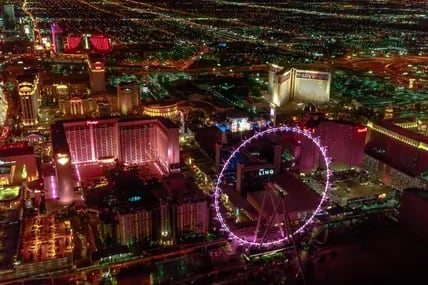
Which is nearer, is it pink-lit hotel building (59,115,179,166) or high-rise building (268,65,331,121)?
pink-lit hotel building (59,115,179,166)

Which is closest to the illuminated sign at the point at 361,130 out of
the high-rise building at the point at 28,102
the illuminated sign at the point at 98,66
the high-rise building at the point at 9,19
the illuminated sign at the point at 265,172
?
the illuminated sign at the point at 265,172

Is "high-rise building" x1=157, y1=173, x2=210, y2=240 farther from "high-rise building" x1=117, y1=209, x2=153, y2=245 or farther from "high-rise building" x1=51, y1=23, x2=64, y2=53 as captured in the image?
"high-rise building" x1=51, y1=23, x2=64, y2=53

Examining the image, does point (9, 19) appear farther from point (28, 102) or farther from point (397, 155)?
point (397, 155)

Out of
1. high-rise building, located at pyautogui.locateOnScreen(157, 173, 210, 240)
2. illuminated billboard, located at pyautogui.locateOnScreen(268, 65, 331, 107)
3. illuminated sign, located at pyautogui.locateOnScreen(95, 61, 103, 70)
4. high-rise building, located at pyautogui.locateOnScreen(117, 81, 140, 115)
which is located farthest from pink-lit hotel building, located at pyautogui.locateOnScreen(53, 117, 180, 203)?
illuminated sign, located at pyautogui.locateOnScreen(95, 61, 103, 70)

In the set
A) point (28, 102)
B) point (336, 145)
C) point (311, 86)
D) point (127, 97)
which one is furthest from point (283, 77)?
point (28, 102)

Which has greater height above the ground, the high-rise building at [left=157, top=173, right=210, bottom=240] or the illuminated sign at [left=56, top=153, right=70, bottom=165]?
the illuminated sign at [left=56, top=153, right=70, bottom=165]

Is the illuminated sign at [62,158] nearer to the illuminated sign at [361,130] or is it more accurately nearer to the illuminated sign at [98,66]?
the illuminated sign at [361,130]
